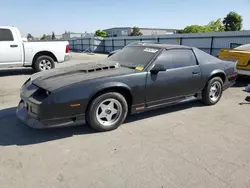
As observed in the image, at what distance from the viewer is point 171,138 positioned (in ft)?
11.7

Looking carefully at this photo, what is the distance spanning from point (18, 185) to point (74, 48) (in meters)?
34.7

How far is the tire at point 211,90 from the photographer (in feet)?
16.4

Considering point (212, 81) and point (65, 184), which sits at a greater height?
point (212, 81)

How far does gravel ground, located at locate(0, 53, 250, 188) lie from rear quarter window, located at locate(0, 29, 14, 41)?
505 centimetres

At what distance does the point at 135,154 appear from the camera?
3.05 meters

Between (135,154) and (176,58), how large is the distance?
2273mm

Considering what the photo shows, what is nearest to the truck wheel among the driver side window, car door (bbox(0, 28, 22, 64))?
car door (bbox(0, 28, 22, 64))

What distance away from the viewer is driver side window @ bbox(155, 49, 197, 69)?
430cm

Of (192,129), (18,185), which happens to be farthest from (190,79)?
(18,185)

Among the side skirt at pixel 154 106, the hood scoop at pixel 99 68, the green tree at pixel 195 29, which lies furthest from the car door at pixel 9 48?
the green tree at pixel 195 29

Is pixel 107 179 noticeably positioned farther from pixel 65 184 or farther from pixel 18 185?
pixel 18 185

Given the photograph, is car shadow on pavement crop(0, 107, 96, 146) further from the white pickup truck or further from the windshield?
the white pickup truck

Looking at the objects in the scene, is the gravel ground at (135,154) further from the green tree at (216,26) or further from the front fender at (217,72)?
the green tree at (216,26)

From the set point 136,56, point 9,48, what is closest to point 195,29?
point 9,48
